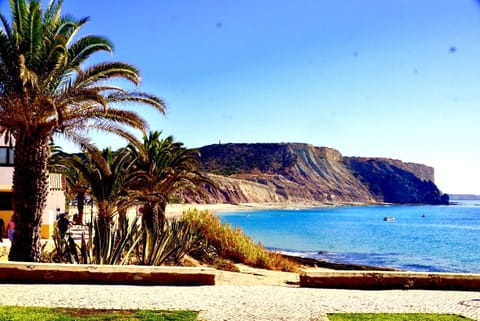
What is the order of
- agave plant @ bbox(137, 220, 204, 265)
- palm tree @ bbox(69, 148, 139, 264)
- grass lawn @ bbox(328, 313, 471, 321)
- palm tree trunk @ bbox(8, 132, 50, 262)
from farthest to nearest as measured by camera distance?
palm tree @ bbox(69, 148, 139, 264)
agave plant @ bbox(137, 220, 204, 265)
palm tree trunk @ bbox(8, 132, 50, 262)
grass lawn @ bbox(328, 313, 471, 321)

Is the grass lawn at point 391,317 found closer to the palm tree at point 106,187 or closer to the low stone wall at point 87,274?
the low stone wall at point 87,274

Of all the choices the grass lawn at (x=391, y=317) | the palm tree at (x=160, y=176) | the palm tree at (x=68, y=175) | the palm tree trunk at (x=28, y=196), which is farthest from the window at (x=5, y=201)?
the grass lawn at (x=391, y=317)

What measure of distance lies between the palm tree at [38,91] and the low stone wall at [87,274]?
7.15ft

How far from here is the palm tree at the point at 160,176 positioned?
70.5 ft

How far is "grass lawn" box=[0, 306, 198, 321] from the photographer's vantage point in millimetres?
7176

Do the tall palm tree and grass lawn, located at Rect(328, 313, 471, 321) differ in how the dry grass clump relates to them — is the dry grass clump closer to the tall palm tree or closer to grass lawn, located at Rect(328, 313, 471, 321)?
the tall palm tree

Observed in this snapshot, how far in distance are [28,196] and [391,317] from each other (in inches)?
341

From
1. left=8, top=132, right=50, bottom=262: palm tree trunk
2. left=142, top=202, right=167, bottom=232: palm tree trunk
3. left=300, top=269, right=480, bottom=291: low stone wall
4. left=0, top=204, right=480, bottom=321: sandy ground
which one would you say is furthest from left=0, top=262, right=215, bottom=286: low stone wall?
left=142, top=202, right=167, bottom=232: palm tree trunk

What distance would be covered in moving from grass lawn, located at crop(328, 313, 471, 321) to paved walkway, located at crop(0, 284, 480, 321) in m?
0.28

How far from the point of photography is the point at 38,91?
12180 mm

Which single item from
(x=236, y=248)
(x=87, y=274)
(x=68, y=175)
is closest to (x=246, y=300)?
(x=87, y=274)

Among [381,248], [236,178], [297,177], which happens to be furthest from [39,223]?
[297,177]

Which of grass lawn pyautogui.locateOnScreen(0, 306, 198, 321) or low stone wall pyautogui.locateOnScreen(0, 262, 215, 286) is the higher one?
low stone wall pyautogui.locateOnScreen(0, 262, 215, 286)

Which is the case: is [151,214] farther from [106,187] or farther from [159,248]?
[159,248]
